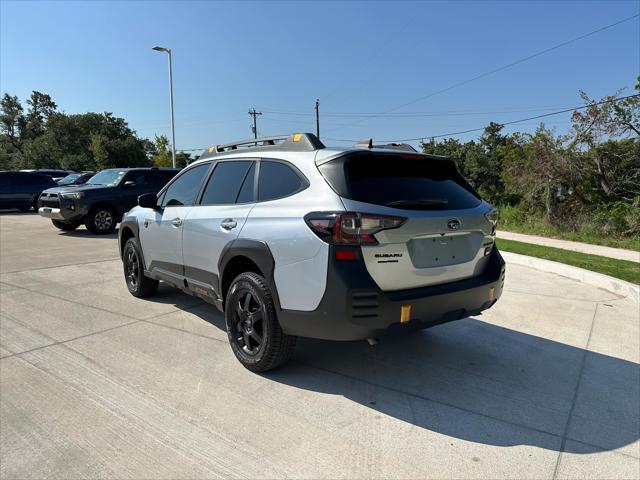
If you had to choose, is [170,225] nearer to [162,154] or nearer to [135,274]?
[135,274]

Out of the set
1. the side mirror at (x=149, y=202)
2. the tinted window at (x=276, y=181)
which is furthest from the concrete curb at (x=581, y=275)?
the side mirror at (x=149, y=202)

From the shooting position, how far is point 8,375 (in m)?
3.50

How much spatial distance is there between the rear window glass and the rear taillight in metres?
0.16

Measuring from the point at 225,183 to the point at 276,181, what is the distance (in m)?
0.85

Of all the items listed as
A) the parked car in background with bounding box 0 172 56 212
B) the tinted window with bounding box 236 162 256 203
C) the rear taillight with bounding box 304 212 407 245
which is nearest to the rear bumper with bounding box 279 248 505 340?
the rear taillight with bounding box 304 212 407 245

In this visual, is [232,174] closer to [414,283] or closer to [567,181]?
[414,283]

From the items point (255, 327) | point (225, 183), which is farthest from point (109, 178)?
A: point (255, 327)

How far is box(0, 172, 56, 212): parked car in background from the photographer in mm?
18812

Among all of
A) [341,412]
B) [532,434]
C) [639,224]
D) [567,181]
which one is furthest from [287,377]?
[567,181]

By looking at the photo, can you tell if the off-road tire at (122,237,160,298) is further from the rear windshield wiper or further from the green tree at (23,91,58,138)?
the green tree at (23,91,58,138)

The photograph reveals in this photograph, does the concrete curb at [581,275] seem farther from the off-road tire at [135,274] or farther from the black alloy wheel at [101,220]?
the black alloy wheel at [101,220]

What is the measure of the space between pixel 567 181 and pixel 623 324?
17.2 meters

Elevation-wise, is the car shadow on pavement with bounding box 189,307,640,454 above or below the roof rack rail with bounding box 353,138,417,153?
below

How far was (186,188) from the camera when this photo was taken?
480 cm
